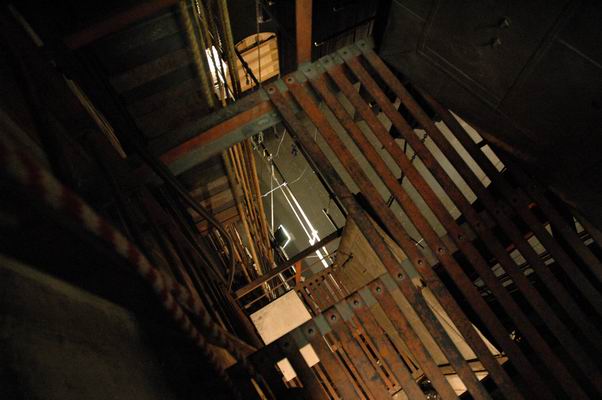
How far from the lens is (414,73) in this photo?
4.30m

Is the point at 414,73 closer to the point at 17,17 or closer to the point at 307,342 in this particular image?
the point at 307,342

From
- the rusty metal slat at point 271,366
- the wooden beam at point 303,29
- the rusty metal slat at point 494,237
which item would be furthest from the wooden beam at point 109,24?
the rusty metal slat at point 271,366

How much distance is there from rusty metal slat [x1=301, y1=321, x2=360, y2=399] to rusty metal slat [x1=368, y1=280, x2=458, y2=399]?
708 mm

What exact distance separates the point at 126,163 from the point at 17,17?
1503 millimetres

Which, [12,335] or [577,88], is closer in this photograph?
[12,335]

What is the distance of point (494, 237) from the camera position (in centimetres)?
368

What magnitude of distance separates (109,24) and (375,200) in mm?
3175

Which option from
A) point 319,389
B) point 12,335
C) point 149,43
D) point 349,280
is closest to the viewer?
point 12,335

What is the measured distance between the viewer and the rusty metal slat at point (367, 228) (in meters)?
3.25

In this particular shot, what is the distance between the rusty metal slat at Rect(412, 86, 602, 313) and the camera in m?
3.48

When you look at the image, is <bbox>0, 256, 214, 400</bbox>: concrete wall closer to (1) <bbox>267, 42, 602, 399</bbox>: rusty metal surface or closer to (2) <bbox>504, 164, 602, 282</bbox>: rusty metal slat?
(1) <bbox>267, 42, 602, 399</bbox>: rusty metal surface

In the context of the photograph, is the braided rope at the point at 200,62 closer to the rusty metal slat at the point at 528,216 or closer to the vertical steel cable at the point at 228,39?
the vertical steel cable at the point at 228,39

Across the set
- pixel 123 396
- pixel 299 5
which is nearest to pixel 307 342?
pixel 123 396

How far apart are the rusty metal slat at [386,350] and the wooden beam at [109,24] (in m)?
3.51
